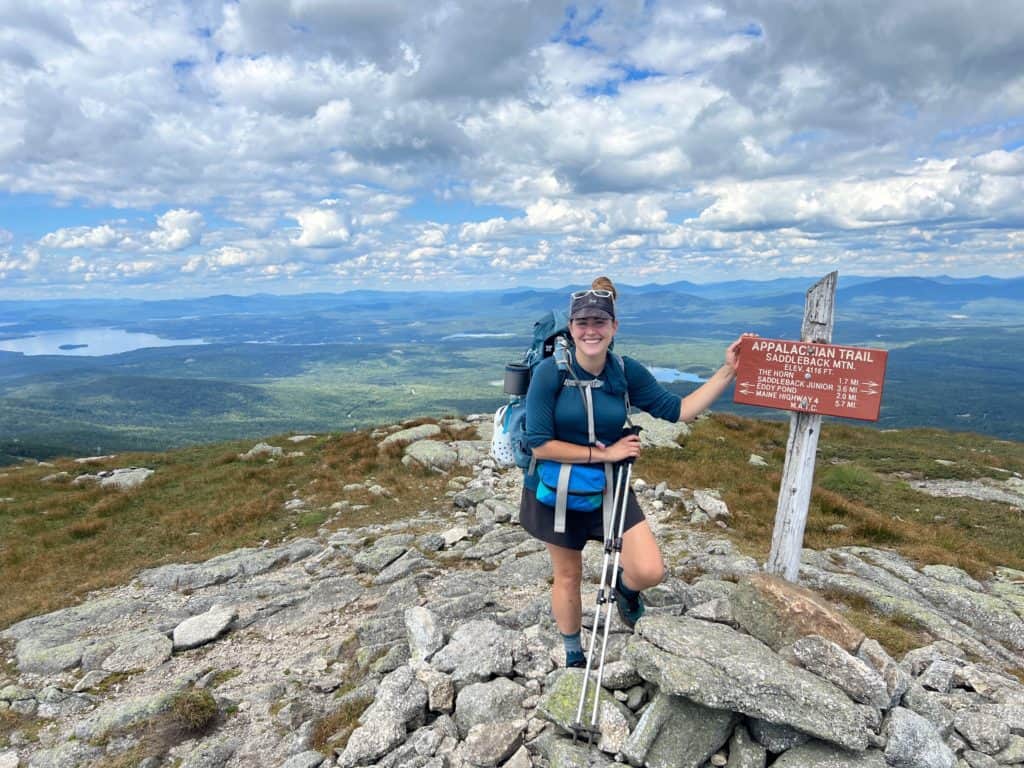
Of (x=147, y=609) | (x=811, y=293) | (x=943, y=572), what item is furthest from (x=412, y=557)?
(x=943, y=572)

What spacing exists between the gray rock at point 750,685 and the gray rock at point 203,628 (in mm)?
7438

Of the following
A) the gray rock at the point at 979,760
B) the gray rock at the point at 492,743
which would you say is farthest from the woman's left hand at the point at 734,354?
the gray rock at the point at 492,743

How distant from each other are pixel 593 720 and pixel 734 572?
527 cm

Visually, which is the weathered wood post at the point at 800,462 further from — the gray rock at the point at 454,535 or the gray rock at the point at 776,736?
the gray rock at the point at 454,535

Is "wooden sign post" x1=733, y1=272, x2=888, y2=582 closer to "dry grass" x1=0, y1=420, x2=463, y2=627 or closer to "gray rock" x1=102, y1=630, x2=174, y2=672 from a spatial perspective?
"gray rock" x1=102, y1=630, x2=174, y2=672

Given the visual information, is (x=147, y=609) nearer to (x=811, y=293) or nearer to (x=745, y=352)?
(x=745, y=352)

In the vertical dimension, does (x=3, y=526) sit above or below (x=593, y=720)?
below

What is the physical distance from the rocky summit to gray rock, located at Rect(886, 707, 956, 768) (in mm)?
20

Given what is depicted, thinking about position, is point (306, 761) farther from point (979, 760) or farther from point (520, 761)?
point (979, 760)

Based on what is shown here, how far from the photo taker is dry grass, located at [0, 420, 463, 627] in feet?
44.7

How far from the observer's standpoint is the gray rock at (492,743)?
5195 millimetres

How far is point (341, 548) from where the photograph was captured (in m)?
13.0

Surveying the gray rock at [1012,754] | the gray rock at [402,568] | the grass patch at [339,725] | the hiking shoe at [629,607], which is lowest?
the gray rock at [402,568]

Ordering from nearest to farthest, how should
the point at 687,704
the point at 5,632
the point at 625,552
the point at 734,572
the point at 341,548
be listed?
the point at 687,704
the point at 625,552
the point at 734,572
the point at 5,632
the point at 341,548
